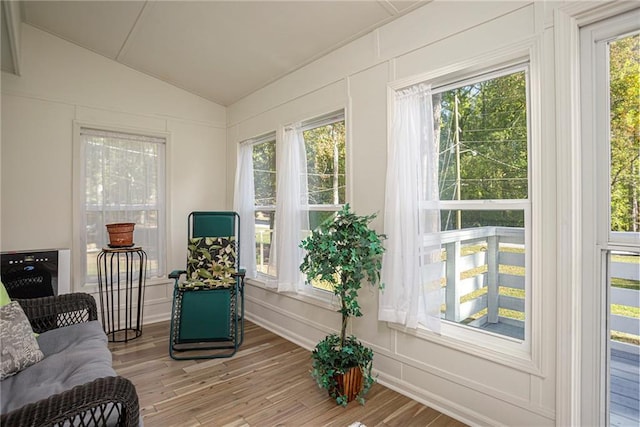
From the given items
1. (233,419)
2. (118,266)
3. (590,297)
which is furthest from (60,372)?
(590,297)

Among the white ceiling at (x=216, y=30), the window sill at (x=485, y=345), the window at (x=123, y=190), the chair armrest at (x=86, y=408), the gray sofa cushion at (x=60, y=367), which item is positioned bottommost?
the window sill at (x=485, y=345)

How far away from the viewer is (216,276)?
342cm

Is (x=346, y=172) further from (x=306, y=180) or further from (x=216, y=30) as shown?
(x=216, y=30)

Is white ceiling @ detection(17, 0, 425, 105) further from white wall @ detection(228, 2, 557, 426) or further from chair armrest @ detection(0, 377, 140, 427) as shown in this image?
chair armrest @ detection(0, 377, 140, 427)

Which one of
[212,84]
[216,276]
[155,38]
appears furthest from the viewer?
[212,84]

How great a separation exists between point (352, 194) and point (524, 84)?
1.36 m

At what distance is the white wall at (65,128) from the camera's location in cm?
313

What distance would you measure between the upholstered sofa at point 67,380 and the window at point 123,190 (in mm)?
1637

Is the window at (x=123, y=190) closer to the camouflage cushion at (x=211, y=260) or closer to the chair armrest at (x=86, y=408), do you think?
the camouflage cushion at (x=211, y=260)

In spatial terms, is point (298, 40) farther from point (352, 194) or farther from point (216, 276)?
point (216, 276)

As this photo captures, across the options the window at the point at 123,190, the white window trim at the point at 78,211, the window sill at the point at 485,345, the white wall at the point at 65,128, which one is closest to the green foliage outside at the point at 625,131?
the window sill at the point at 485,345

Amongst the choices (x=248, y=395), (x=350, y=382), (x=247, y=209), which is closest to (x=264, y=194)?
(x=247, y=209)

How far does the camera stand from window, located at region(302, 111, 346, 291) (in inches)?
Answer: 118

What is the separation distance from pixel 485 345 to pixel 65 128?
4233mm
